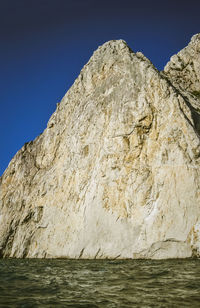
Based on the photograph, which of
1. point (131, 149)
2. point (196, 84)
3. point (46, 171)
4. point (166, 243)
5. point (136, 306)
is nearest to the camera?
point (136, 306)

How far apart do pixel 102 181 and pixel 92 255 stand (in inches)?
266

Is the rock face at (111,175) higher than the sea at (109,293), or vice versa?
the rock face at (111,175)

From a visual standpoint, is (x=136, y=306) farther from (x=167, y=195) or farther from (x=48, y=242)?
(x=48, y=242)

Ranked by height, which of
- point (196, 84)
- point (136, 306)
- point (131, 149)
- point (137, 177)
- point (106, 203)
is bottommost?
point (136, 306)

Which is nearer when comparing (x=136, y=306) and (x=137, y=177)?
(x=136, y=306)

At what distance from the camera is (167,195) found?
69.1 ft

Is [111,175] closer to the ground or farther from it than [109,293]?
farther from it

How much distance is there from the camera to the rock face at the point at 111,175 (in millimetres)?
20594

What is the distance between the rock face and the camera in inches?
811

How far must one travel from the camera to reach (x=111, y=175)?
82.2 feet

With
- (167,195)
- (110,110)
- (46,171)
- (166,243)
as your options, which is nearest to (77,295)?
(166,243)

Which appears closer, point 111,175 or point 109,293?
point 109,293

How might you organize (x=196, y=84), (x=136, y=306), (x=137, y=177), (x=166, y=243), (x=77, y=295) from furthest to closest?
(x=196, y=84), (x=137, y=177), (x=166, y=243), (x=77, y=295), (x=136, y=306)

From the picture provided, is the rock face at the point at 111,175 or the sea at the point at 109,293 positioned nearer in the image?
the sea at the point at 109,293
